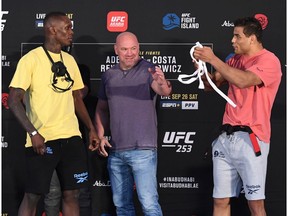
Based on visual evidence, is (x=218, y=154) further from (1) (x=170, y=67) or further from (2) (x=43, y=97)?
(2) (x=43, y=97)

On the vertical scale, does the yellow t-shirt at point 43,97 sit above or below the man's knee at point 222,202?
above

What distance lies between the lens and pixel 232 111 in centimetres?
378

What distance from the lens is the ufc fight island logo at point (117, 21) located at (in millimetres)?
4578

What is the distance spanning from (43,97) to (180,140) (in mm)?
1203

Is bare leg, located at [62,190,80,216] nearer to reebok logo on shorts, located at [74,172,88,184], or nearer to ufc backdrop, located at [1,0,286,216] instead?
reebok logo on shorts, located at [74,172,88,184]

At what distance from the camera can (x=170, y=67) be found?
4562 millimetres

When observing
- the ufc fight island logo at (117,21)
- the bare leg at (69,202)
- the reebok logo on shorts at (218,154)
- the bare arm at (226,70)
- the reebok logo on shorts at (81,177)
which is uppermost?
the ufc fight island logo at (117,21)

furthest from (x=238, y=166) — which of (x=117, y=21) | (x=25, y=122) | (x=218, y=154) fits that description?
(x=117, y=21)

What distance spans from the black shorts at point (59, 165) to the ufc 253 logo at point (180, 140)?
0.82 m

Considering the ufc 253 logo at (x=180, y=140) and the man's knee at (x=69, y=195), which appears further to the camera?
the ufc 253 logo at (x=180, y=140)

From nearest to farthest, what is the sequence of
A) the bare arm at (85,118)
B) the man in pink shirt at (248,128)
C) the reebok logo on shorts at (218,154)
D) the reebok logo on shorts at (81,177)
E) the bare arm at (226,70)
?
the bare arm at (226,70) → the man in pink shirt at (248,128) → the reebok logo on shorts at (218,154) → the reebok logo on shorts at (81,177) → the bare arm at (85,118)

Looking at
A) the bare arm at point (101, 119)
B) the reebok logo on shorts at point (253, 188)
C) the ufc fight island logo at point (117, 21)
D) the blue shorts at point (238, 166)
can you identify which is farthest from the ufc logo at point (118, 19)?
the reebok logo on shorts at point (253, 188)

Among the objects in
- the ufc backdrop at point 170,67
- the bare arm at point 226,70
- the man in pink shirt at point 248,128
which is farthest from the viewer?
the ufc backdrop at point 170,67

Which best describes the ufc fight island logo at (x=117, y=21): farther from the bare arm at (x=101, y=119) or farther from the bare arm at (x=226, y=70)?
the bare arm at (x=226, y=70)
